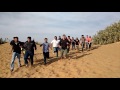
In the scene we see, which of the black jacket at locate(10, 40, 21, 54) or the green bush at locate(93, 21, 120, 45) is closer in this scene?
the black jacket at locate(10, 40, 21, 54)

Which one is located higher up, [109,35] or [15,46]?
[109,35]

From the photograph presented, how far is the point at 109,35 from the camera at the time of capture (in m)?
32.0

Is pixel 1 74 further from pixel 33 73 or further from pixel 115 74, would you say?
pixel 115 74

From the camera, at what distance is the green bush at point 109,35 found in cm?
3105

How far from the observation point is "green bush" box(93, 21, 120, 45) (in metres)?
31.0

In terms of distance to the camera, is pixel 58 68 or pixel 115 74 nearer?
pixel 115 74

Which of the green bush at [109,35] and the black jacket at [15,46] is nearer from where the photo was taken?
the black jacket at [15,46]

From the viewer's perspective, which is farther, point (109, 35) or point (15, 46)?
point (109, 35)

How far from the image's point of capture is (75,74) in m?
10.4
